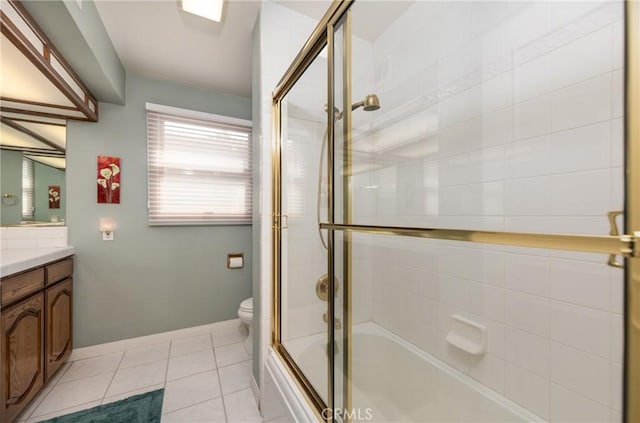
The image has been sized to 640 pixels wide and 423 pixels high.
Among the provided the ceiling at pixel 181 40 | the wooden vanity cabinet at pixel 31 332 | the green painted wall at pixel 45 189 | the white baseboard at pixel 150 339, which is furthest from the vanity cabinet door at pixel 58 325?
the ceiling at pixel 181 40

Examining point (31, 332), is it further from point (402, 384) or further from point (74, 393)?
point (402, 384)

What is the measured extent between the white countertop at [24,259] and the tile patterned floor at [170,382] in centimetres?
84

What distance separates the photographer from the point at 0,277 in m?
1.18

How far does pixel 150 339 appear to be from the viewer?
2236mm

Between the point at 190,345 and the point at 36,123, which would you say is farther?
the point at 190,345

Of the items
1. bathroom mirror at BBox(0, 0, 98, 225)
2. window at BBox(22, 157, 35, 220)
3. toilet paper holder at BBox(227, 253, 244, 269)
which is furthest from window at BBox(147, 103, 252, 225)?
window at BBox(22, 157, 35, 220)

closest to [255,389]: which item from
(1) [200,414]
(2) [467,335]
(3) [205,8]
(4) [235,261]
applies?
(1) [200,414]

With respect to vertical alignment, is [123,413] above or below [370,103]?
below

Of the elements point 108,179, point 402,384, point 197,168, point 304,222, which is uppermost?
point 197,168

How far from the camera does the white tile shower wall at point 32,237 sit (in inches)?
71.1

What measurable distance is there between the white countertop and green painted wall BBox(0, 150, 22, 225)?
239mm

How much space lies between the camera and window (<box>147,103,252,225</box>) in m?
2.25

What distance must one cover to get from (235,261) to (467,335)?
6.84ft

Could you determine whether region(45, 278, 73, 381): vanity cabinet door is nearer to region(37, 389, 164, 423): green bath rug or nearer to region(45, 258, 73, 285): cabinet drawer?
region(45, 258, 73, 285): cabinet drawer
